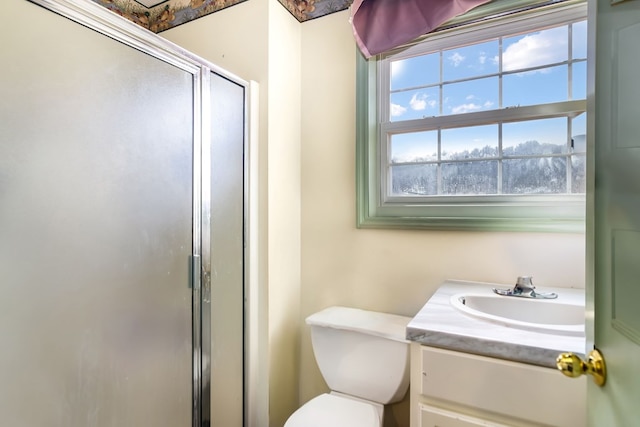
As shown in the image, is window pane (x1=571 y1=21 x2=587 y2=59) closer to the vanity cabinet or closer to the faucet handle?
the faucet handle

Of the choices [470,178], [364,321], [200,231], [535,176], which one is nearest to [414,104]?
[470,178]

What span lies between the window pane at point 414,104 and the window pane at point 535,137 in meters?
0.33

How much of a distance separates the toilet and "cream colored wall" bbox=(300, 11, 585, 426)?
20 centimetres

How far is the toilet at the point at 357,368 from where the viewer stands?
1259 millimetres

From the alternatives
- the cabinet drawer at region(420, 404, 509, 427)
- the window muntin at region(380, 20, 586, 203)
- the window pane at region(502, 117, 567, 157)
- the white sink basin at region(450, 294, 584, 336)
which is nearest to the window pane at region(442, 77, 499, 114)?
the window muntin at region(380, 20, 586, 203)

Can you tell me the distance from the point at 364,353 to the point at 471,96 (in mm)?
1237

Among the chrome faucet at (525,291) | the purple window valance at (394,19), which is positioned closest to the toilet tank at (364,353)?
the chrome faucet at (525,291)

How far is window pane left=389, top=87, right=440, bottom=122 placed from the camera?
1.58m

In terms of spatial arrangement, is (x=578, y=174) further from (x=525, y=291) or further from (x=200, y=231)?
(x=200, y=231)

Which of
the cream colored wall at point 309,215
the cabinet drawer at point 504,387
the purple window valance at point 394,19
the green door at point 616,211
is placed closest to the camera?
the green door at point 616,211

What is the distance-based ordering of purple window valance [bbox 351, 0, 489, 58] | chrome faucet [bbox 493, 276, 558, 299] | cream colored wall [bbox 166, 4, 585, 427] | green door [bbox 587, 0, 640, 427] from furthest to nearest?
cream colored wall [bbox 166, 4, 585, 427]
purple window valance [bbox 351, 0, 489, 58]
chrome faucet [bbox 493, 276, 558, 299]
green door [bbox 587, 0, 640, 427]

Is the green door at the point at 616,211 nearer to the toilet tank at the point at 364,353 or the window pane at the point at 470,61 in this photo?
the toilet tank at the point at 364,353

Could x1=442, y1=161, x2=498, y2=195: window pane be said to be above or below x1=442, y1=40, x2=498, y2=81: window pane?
below

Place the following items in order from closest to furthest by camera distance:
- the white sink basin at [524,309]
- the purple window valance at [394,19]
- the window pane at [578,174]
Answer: the white sink basin at [524,309]
the window pane at [578,174]
the purple window valance at [394,19]
